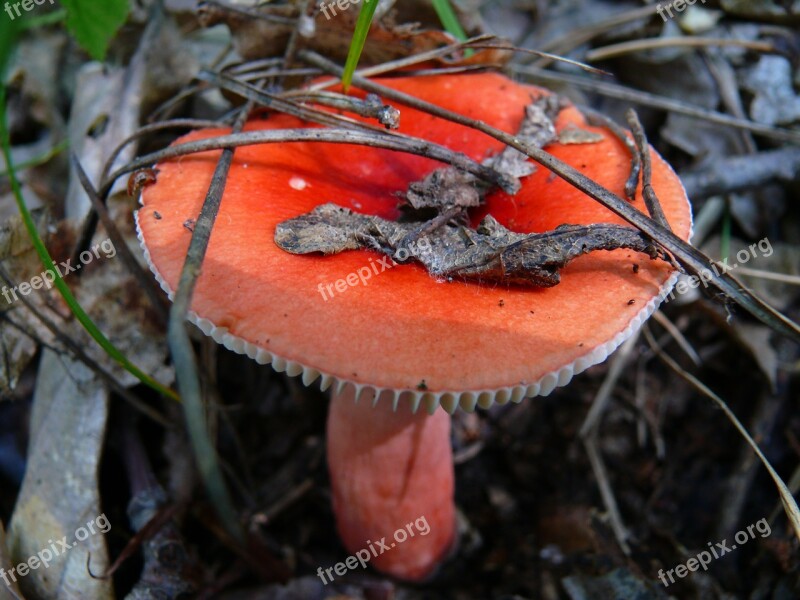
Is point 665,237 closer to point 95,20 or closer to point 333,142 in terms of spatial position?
point 333,142

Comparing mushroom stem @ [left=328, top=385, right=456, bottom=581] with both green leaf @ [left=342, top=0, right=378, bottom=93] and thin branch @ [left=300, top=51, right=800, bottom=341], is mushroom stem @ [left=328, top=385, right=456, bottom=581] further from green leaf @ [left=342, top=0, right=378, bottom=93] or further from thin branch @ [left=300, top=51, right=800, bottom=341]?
green leaf @ [left=342, top=0, right=378, bottom=93]

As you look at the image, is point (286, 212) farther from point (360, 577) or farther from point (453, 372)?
point (360, 577)

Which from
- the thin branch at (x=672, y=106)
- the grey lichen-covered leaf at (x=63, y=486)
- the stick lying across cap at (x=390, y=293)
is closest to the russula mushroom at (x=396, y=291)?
the stick lying across cap at (x=390, y=293)

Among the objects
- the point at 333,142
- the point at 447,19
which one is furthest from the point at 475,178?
the point at 447,19

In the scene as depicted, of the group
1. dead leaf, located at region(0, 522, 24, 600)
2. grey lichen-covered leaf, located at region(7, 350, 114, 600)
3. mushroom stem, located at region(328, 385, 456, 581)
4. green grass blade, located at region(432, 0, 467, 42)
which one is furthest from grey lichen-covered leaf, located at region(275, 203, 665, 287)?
dead leaf, located at region(0, 522, 24, 600)

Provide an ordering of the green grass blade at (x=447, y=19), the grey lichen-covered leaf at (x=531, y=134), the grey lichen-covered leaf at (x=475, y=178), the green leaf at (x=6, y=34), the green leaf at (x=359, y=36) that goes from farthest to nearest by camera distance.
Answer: the green grass blade at (x=447, y=19), the grey lichen-covered leaf at (x=531, y=134), the grey lichen-covered leaf at (x=475, y=178), the green leaf at (x=359, y=36), the green leaf at (x=6, y=34)

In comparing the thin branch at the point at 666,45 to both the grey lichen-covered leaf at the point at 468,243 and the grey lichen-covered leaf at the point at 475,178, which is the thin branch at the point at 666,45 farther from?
the grey lichen-covered leaf at the point at 468,243
